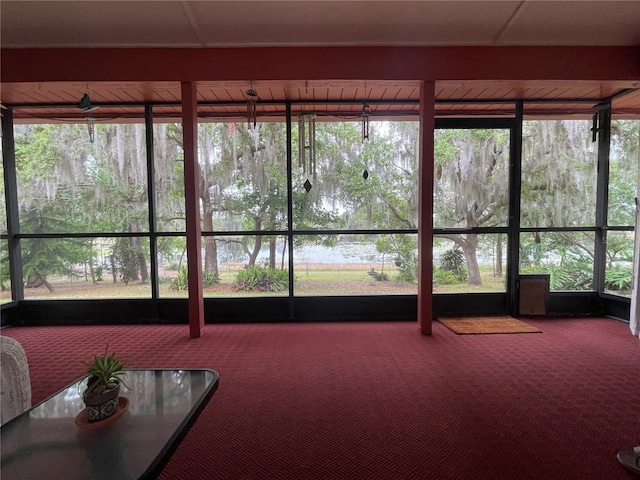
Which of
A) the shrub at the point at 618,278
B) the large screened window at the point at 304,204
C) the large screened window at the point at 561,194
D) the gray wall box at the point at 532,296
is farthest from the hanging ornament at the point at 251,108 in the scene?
the shrub at the point at 618,278

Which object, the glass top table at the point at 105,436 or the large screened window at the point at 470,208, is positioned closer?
the glass top table at the point at 105,436

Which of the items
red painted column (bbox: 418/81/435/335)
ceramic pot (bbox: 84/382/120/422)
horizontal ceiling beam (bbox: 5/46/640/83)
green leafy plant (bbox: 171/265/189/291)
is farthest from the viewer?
green leafy plant (bbox: 171/265/189/291)

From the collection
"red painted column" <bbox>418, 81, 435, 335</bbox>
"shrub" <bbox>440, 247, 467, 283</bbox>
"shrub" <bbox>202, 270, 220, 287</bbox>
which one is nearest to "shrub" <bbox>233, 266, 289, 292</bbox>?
"shrub" <bbox>202, 270, 220, 287</bbox>

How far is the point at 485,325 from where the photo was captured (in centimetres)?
394

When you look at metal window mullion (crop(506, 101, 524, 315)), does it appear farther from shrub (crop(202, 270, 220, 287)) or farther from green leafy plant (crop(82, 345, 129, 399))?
green leafy plant (crop(82, 345, 129, 399))

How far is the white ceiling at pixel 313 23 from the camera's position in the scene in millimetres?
2740

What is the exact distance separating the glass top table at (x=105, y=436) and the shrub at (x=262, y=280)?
2265 mm

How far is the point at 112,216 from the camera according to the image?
4.25m

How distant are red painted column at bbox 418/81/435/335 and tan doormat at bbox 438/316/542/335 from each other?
47 centimetres

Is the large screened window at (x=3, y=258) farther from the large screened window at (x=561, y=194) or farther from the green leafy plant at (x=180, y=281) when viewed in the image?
the large screened window at (x=561, y=194)

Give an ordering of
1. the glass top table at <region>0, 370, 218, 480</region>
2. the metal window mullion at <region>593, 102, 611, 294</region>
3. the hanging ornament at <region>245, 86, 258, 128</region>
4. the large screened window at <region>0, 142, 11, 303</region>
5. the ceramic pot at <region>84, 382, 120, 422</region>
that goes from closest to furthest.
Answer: the glass top table at <region>0, 370, 218, 480</region>, the ceramic pot at <region>84, 382, 120, 422</region>, the hanging ornament at <region>245, 86, 258, 128</region>, the metal window mullion at <region>593, 102, 611, 294</region>, the large screened window at <region>0, 142, 11, 303</region>

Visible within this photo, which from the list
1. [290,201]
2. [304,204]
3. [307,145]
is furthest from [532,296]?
[307,145]

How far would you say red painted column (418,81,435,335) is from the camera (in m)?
3.48

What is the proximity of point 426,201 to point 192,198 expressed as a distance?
2.45 m
